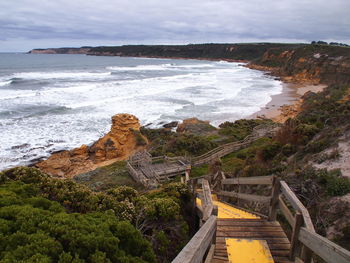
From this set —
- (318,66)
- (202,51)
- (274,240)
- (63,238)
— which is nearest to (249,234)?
(274,240)

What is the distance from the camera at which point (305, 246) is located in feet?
11.5

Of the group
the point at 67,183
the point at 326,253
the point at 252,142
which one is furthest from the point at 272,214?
the point at 252,142

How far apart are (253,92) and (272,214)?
44553 mm

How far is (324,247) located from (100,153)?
2177cm

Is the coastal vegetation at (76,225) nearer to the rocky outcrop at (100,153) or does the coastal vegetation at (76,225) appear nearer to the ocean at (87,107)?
the rocky outcrop at (100,153)

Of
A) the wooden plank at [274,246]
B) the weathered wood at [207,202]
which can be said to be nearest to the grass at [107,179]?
the weathered wood at [207,202]

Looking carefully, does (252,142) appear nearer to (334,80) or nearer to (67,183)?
(67,183)

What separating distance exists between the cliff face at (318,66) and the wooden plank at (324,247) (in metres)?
51.2

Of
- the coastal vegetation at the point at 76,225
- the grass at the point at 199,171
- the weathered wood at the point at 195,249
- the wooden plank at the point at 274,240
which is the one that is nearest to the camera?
the weathered wood at the point at 195,249

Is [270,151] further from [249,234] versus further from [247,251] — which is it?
[247,251]

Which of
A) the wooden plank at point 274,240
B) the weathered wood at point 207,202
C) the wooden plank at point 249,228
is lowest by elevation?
the wooden plank at point 249,228

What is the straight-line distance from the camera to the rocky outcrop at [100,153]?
2089 cm

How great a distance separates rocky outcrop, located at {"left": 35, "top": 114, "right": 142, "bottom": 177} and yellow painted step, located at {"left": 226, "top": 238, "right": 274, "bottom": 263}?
1802cm

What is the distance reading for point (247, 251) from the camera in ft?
Answer: 14.0
